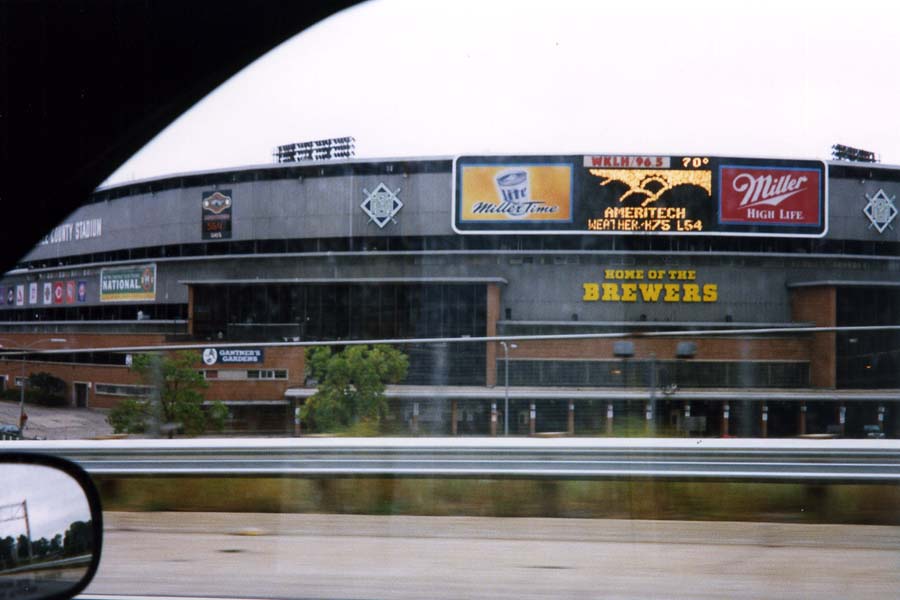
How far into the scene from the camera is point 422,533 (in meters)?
3.71

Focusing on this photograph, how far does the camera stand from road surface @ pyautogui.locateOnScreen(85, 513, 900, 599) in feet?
10.6

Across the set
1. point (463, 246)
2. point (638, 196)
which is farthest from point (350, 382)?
point (638, 196)

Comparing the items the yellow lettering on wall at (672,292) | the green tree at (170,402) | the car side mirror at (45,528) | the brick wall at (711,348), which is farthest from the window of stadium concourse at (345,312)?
the car side mirror at (45,528)

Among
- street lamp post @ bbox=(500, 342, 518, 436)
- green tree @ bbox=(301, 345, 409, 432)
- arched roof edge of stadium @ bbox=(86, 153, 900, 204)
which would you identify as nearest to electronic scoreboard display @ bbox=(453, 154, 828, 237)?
arched roof edge of stadium @ bbox=(86, 153, 900, 204)

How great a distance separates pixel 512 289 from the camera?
430 cm

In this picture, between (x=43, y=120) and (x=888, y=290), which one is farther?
(x=888, y=290)

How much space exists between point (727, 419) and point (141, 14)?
2761mm

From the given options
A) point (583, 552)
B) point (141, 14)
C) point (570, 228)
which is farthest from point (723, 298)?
point (141, 14)

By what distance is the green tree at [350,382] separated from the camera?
12.3ft

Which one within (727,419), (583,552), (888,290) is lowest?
(583,552)

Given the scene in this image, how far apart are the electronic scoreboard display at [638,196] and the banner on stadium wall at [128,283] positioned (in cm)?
160

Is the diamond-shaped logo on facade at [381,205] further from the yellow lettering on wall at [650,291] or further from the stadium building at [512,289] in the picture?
the yellow lettering on wall at [650,291]

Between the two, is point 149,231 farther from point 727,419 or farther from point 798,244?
point 798,244

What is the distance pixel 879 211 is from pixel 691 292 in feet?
3.37
